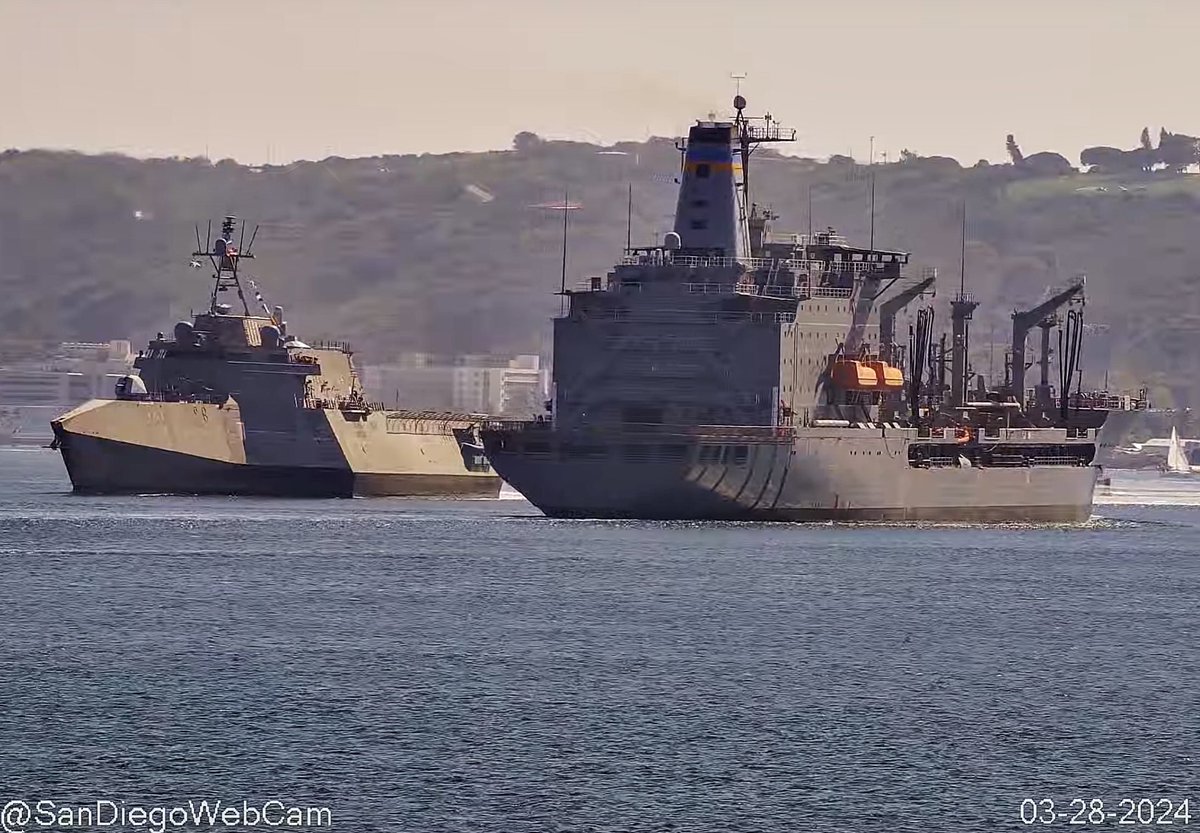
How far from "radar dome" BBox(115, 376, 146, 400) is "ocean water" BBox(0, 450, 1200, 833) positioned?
18373mm

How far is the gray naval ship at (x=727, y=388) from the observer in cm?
6456

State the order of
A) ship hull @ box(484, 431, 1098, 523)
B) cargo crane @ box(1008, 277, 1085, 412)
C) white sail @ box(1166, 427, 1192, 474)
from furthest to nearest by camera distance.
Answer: white sail @ box(1166, 427, 1192, 474)
cargo crane @ box(1008, 277, 1085, 412)
ship hull @ box(484, 431, 1098, 523)

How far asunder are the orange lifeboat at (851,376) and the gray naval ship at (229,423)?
23.5 meters

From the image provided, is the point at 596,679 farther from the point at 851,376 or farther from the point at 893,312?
the point at 893,312

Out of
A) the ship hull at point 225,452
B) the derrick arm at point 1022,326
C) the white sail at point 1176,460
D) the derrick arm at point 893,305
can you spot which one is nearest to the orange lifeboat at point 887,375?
the derrick arm at point 893,305

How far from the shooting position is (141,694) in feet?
116

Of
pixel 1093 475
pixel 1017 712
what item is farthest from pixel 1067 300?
pixel 1017 712

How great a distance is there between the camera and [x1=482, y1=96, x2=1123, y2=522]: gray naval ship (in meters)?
64.6

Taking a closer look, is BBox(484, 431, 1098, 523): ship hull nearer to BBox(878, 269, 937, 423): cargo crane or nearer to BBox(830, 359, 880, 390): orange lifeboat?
BBox(830, 359, 880, 390): orange lifeboat

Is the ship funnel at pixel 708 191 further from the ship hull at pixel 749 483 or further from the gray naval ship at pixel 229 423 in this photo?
the gray naval ship at pixel 229 423

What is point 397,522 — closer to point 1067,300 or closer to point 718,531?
point 718,531

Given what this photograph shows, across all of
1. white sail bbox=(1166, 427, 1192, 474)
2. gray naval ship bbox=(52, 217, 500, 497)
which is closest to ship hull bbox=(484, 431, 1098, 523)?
gray naval ship bbox=(52, 217, 500, 497)

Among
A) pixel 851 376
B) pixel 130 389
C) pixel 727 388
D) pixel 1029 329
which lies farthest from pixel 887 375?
pixel 130 389

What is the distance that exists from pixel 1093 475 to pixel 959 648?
4051 cm
